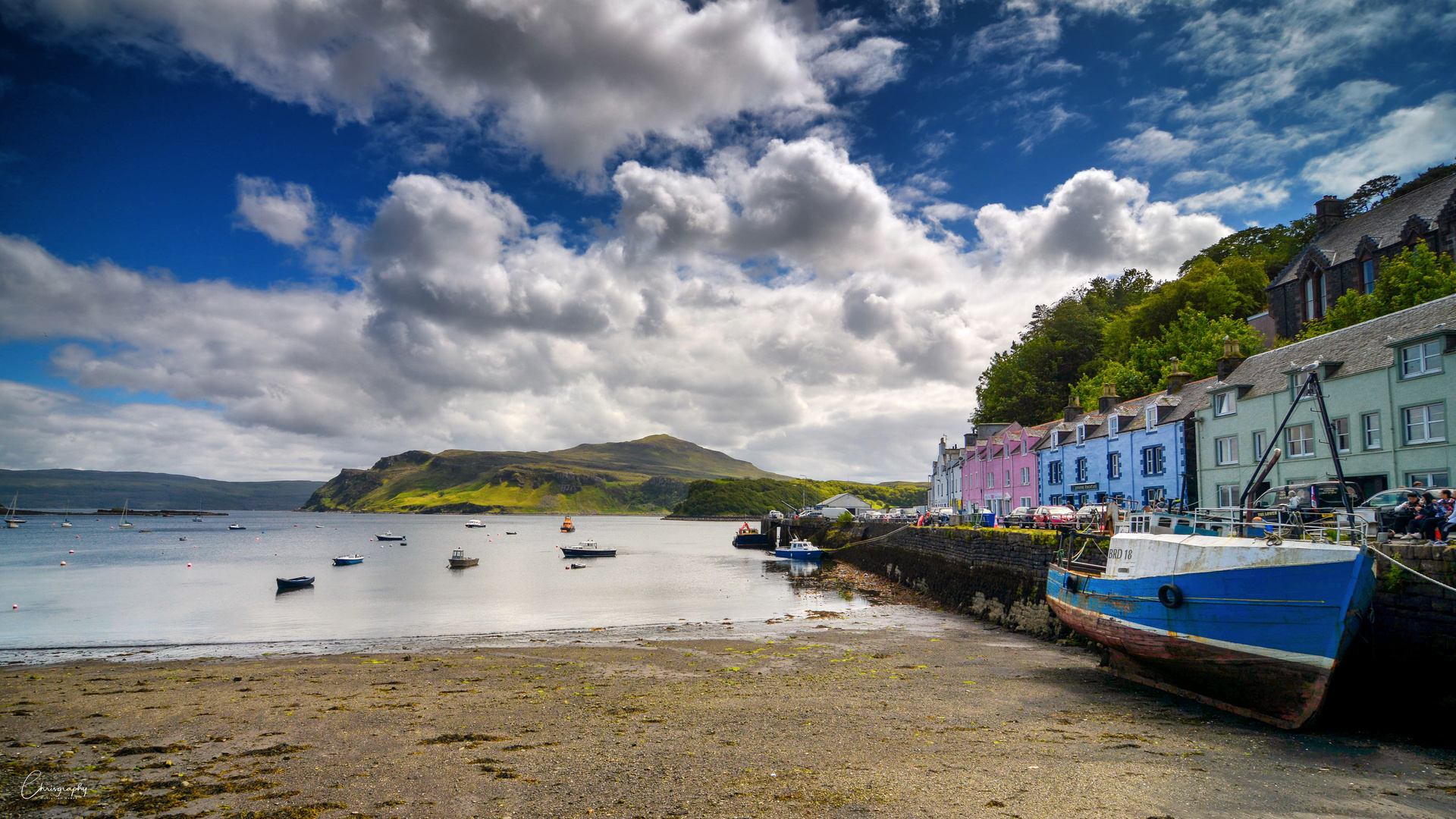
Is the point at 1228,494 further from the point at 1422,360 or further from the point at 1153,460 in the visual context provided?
the point at 1422,360

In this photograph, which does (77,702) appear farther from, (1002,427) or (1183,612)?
(1002,427)

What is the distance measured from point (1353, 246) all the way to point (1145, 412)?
81.2 feet

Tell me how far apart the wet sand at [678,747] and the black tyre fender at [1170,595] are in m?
2.09

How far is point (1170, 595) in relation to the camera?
14.4m

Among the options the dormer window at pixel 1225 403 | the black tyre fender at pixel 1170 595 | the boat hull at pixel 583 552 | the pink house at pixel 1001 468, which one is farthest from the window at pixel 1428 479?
the boat hull at pixel 583 552

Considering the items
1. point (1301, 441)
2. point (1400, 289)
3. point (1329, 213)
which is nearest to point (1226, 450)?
point (1301, 441)

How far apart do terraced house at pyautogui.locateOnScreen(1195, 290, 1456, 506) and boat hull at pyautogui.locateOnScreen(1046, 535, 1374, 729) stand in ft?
35.8

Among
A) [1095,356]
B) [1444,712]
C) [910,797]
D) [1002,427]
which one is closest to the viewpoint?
[910,797]

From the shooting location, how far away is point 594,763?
1141cm

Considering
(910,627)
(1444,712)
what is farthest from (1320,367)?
(1444,712)

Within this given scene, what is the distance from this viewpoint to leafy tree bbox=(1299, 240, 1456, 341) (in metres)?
39.6

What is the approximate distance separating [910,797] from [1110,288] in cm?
9427

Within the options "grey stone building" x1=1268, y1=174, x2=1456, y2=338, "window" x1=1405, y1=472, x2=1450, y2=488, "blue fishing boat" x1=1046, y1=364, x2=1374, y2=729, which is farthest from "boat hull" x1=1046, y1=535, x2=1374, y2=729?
"grey stone building" x1=1268, y1=174, x2=1456, y2=338

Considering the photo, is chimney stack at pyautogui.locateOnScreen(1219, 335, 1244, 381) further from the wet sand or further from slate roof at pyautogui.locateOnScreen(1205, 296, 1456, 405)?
the wet sand
